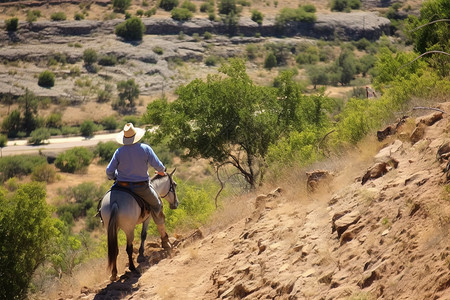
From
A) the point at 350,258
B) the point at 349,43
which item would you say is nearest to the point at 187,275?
the point at 350,258

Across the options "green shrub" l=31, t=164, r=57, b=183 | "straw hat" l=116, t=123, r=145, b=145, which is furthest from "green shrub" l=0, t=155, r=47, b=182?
"straw hat" l=116, t=123, r=145, b=145

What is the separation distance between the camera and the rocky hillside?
23.2 ft

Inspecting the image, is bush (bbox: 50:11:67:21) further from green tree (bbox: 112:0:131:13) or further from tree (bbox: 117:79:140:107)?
tree (bbox: 117:79:140:107)

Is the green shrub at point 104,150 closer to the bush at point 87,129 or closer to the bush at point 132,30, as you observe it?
the bush at point 87,129

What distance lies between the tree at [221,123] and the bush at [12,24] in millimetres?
59721

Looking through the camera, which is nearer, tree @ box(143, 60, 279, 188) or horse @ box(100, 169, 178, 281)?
horse @ box(100, 169, 178, 281)

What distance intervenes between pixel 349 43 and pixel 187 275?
258 ft

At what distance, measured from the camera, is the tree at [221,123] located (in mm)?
21609

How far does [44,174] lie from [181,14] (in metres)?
39.3

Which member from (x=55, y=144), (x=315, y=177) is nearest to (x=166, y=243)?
(x=315, y=177)

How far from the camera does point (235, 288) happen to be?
926 centimetres

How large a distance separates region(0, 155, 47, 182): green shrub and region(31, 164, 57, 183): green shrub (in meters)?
0.94

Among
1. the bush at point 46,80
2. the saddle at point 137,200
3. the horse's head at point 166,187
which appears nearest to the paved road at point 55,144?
the bush at point 46,80

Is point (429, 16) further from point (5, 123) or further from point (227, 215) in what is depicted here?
point (5, 123)
